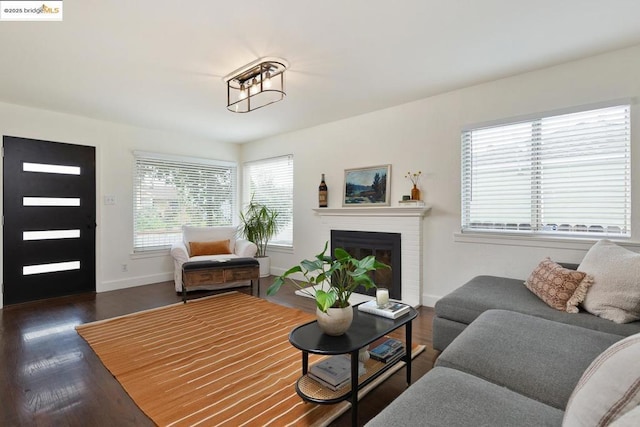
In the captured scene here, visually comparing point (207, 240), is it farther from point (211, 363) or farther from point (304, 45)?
point (304, 45)

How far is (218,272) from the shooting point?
4.25 metres

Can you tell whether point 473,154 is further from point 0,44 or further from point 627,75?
point 0,44

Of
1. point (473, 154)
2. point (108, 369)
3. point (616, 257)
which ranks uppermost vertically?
point (473, 154)

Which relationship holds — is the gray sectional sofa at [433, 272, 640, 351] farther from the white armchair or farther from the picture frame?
the white armchair

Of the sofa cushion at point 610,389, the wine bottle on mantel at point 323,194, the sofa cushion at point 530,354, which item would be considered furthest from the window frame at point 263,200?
the sofa cushion at point 610,389

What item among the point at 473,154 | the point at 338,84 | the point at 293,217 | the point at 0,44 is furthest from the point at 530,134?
the point at 0,44

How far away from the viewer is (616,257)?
2109 millimetres

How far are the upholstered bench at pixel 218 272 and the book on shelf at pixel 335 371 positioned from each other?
2.46 meters

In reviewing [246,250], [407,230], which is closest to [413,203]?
[407,230]

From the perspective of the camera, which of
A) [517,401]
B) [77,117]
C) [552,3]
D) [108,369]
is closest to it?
[517,401]

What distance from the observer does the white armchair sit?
14.6 ft

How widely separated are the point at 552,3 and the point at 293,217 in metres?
4.03

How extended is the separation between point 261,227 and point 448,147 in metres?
3.24

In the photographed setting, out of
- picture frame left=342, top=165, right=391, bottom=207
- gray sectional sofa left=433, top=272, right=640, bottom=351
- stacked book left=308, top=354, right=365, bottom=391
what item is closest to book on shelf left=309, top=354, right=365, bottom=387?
stacked book left=308, top=354, right=365, bottom=391
